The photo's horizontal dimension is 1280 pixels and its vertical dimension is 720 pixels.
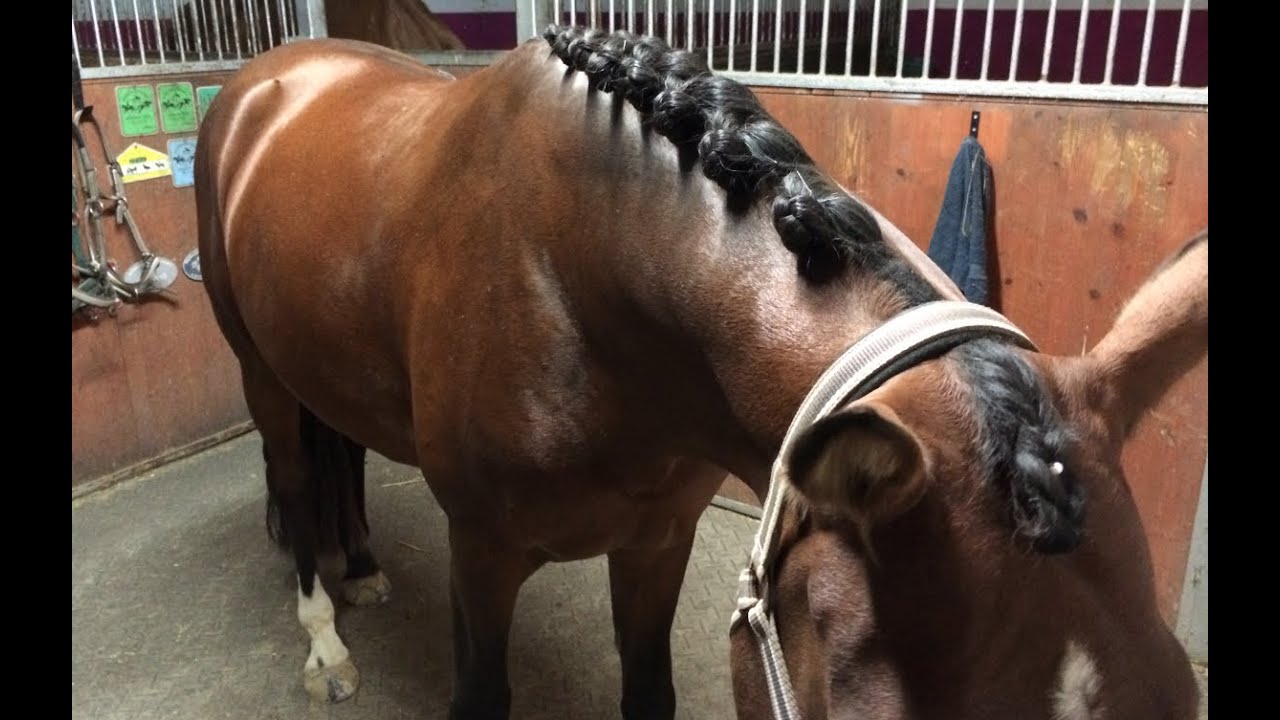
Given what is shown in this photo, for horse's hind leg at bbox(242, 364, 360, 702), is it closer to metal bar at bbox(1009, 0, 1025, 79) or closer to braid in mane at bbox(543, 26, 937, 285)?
braid in mane at bbox(543, 26, 937, 285)

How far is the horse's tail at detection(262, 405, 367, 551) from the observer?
204cm

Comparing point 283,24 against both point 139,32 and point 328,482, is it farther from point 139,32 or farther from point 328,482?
point 328,482

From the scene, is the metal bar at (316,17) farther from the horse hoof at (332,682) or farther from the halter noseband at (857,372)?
the halter noseband at (857,372)

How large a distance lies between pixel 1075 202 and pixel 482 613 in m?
1.46

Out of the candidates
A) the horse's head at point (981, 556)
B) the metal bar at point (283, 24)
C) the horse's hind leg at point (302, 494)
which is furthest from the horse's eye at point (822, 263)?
the metal bar at point (283, 24)

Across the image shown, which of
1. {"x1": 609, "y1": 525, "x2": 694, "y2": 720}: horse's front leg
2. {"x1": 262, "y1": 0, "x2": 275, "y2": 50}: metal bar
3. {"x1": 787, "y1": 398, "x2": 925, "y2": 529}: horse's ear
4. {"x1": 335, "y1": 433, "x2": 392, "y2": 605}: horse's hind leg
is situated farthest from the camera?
{"x1": 262, "y1": 0, "x2": 275, "y2": 50}: metal bar

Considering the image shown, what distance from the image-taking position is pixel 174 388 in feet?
9.55

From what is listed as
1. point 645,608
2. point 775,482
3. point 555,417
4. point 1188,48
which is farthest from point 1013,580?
point 1188,48

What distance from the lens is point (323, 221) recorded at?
1.45 m

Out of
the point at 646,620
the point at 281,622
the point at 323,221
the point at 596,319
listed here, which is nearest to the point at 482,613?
the point at 646,620

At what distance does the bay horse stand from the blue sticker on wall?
1.17 meters

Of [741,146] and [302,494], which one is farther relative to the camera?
[302,494]

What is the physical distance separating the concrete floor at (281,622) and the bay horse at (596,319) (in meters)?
0.42

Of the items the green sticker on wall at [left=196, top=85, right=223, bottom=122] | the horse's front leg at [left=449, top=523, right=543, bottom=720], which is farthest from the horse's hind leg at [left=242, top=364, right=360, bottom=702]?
the green sticker on wall at [left=196, top=85, right=223, bottom=122]
